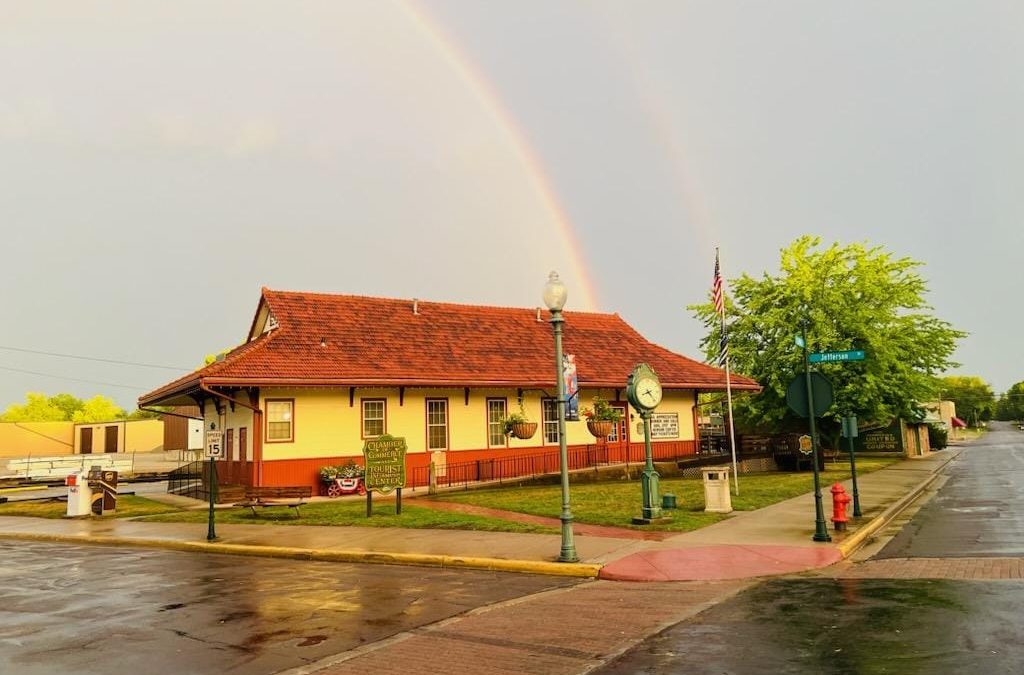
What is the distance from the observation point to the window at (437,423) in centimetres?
2730

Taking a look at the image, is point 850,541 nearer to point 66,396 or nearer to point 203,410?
point 203,410

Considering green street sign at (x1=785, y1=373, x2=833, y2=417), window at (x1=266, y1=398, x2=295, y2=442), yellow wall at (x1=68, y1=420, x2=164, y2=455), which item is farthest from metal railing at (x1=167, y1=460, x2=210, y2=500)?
yellow wall at (x1=68, y1=420, x2=164, y2=455)

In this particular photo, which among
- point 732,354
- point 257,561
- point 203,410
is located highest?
point 732,354

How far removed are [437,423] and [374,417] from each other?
2.49 meters

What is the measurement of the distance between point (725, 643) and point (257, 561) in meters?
9.56

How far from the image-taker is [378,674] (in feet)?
21.1

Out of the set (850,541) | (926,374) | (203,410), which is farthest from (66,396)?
(850,541)

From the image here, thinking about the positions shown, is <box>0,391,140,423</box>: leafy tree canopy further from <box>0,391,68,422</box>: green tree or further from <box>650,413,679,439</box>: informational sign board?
<box>650,413,679,439</box>: informational sign board

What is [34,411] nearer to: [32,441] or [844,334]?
[32,441]

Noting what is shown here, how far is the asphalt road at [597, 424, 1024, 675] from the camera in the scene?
6.19m

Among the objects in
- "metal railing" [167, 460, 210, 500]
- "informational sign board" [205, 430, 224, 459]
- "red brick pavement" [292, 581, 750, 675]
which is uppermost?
"informational sign board" [205, 430, 224, 459]

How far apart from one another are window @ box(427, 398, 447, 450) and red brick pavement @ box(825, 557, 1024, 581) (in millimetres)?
17898

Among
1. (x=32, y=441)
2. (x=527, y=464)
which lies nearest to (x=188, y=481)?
(x=527, y=464)

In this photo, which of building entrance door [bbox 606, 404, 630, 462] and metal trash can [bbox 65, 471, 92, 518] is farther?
building entrance door [bbox 606, 404, 630, 462]
